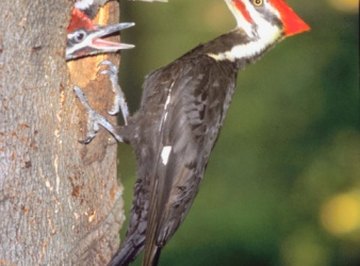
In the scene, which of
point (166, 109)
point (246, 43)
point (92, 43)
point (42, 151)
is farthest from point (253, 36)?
point (42, 151)

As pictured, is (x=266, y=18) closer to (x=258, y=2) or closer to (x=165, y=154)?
(x=258, y=2)

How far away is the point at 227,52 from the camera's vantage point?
498 cm

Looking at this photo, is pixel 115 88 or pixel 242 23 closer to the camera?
pixel 115 88

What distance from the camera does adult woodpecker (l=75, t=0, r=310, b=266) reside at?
4508mm

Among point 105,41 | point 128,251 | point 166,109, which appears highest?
point 105,41

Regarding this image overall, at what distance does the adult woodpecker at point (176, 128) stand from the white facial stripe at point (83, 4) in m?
0.40

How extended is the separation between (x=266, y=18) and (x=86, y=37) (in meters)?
0.88

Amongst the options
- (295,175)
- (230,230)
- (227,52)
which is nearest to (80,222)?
(227,52)

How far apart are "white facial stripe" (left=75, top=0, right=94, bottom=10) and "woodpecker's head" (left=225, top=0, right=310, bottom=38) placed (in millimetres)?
750

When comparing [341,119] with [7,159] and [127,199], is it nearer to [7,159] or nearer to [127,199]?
[127,199]

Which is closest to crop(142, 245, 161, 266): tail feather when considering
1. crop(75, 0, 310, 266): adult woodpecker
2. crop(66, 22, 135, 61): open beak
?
crop(75, 0, 310, 266): adult woodpecker

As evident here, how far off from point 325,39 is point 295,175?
45.2 inches

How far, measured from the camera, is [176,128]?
184 inches

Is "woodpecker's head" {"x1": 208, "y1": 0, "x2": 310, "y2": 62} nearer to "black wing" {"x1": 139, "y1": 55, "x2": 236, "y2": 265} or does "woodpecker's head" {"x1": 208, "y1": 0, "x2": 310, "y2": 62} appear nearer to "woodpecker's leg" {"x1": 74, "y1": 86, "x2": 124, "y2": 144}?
Answer: "black wing" {"x1": 139, "y1": 55, "x2": 236, "y2": 265}
